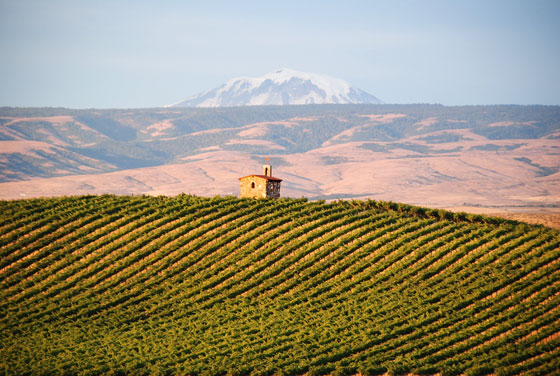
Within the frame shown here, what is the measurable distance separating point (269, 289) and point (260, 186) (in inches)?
497

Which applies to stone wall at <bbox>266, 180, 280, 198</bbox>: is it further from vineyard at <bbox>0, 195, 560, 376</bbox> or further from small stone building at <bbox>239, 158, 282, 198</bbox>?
vineyard at <bbox>0, 195, 560, 376</bbox>

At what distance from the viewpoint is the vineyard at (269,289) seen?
27.9 meters

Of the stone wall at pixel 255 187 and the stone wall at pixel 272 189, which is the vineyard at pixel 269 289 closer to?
the stone wall at pixel 255 187

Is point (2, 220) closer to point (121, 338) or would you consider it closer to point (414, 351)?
point (121, 338)

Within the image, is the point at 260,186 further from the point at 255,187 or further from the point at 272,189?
the point at 272,189

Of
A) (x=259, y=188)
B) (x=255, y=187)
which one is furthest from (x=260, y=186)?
(x=255, y=187)

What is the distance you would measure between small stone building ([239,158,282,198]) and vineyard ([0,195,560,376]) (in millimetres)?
2487

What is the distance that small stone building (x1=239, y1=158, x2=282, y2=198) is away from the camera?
46781 millimetres

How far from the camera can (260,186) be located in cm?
4694

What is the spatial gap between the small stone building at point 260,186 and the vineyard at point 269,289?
2.49 m

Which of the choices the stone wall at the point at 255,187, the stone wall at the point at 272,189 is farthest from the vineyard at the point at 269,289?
the stone wall at the point at 272,189

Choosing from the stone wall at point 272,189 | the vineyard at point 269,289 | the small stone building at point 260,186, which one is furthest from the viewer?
the stone wall at point 272,189

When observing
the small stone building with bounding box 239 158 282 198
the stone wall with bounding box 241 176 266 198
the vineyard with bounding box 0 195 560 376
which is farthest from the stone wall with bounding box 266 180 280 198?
the vineyard with bounding box 0 195 560 376

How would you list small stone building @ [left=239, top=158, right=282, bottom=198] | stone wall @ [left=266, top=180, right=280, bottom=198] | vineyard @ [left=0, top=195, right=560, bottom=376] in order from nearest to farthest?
vineyard @ [left=0, top=195, right=560, bottom=376], small stone building @ [left=239, top=158, right=282, bottom=198], stone wall @ [left=266, top=180, right=280, bottom=198]
